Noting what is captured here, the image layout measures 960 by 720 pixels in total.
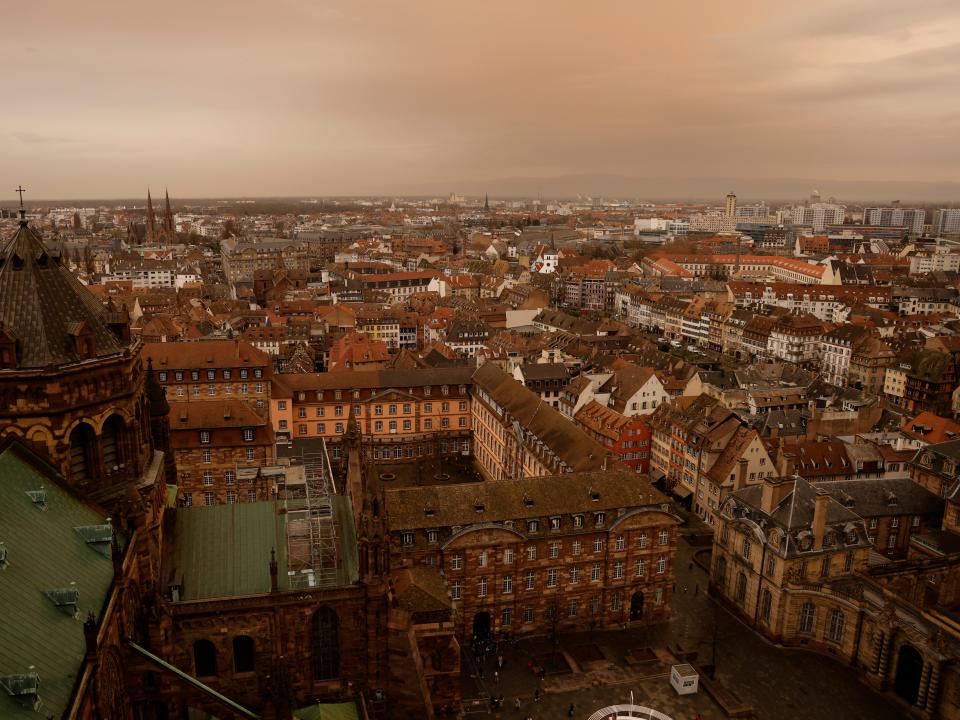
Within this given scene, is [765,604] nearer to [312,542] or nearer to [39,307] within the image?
[312,542]

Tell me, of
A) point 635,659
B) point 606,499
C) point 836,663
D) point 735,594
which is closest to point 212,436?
point 606,499

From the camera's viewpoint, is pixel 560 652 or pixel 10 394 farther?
pixel 560 652

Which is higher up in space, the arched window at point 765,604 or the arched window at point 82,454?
the arched window at point 82,454

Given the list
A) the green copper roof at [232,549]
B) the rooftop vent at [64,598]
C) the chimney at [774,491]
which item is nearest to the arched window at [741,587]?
the chimney at [774,491]

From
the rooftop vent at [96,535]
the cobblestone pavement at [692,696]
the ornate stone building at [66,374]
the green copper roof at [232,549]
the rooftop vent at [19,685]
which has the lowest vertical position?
the cobblestone pavement at [692,696]

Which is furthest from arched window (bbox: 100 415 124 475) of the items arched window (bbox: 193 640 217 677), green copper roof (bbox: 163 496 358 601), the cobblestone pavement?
the cobblestone pavement

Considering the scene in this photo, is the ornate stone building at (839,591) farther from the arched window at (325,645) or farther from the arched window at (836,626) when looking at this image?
the arched window at (325,645)

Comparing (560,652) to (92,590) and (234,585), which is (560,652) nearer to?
(234,585)
